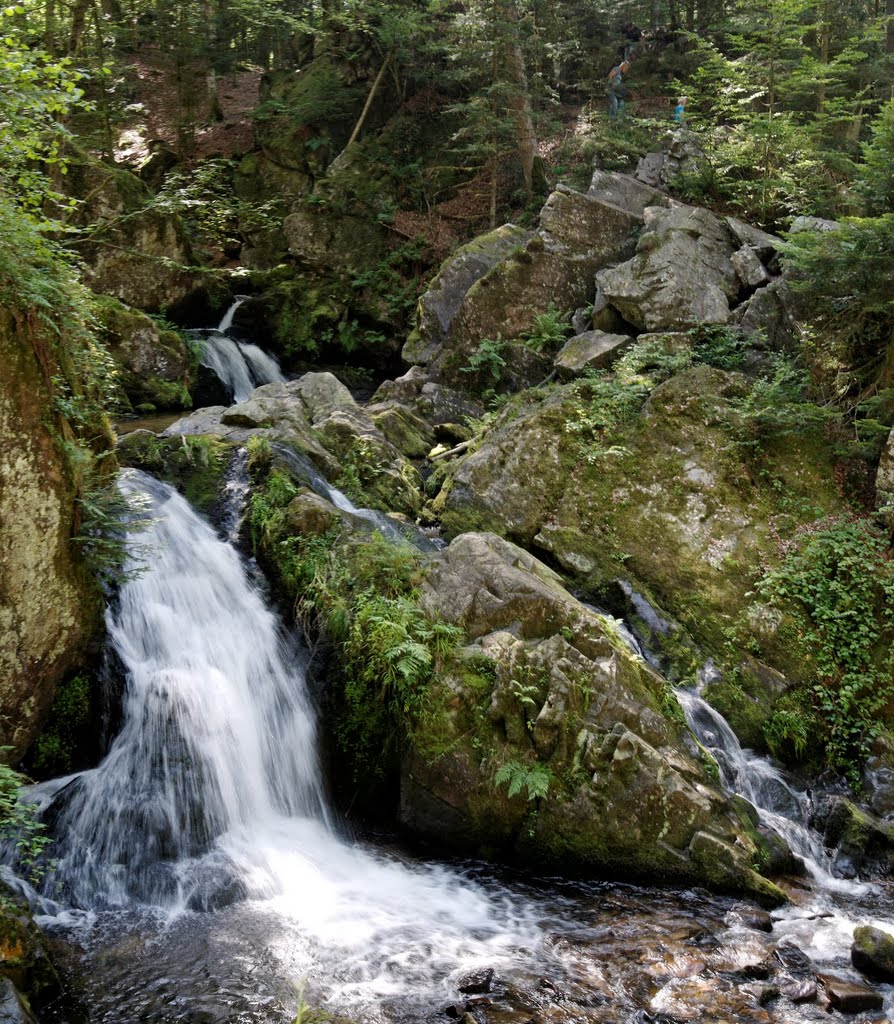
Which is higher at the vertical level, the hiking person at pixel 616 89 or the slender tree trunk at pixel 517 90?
the hiking person at pixel 616 89

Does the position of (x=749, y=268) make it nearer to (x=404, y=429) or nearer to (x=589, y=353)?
(x=589, y=353)

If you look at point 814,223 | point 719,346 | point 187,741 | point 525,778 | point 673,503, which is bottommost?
point 525,778

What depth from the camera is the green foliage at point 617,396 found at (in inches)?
431

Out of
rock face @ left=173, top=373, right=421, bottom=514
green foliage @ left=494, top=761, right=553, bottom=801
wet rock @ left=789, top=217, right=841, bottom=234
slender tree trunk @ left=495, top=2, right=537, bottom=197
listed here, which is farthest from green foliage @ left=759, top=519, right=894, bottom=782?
slender tree trunk @ left=495, top=2, right=537, bottom=197

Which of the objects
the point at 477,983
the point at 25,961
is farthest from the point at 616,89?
the point at 25,961

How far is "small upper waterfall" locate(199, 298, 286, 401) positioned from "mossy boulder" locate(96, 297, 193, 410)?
1172 millimetres

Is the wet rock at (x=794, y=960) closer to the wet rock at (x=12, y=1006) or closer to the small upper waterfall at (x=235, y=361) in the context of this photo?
the wet rock at (x=12, y=1006)

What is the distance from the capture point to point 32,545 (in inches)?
239

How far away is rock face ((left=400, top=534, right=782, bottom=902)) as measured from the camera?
6332 millimetres

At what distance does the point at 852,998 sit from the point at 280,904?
13.8 ft

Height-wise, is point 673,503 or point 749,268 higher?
point 749,268


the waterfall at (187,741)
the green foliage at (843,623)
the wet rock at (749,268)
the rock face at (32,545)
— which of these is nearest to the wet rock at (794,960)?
the green foliage at (843,623)

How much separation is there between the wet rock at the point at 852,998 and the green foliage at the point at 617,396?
22.9 feet

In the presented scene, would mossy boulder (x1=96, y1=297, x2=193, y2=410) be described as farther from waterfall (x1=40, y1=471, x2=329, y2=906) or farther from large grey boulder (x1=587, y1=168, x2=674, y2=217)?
large grey boulder (x1=587, y1=168, x2=674, y2=217)
